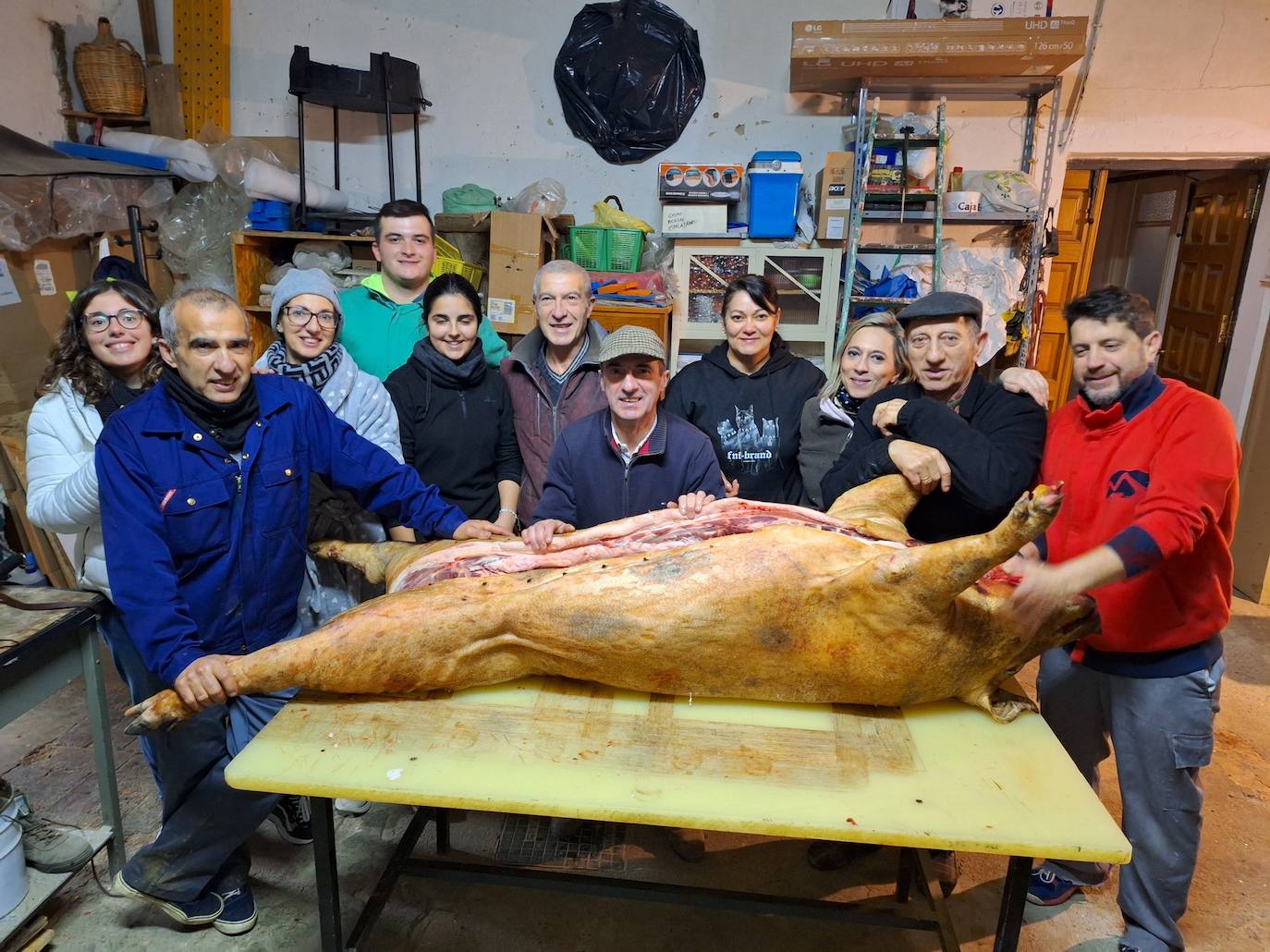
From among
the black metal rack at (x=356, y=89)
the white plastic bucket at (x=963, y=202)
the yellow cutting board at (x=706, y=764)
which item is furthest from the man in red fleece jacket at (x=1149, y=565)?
the black metal rack at (x=356, y=89)

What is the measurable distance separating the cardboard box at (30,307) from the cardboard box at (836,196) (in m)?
4.65

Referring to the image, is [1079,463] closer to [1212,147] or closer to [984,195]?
[984,195]

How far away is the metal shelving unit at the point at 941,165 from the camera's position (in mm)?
4836

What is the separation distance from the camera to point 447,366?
2.71 meters

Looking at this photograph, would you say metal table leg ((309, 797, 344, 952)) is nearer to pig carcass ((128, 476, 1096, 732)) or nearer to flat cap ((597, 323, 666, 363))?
pig carcass ((128, 476, 1096, 732))

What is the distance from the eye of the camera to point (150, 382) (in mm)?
2311

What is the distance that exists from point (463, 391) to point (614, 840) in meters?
1.72

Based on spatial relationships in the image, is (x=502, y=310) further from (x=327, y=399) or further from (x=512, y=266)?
(x=327, y=399)

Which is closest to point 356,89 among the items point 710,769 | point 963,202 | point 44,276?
point 44,276

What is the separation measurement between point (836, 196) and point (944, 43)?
99 cm

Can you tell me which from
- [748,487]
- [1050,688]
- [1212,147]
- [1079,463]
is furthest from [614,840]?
[1212,147]

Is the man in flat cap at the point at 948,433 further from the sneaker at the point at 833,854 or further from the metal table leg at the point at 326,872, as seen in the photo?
the metal table leg at the point at 326,872

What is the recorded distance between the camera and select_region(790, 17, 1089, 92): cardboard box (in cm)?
436

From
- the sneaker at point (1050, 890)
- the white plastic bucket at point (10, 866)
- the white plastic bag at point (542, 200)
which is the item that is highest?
the white plastic bag at point (542, 200)
